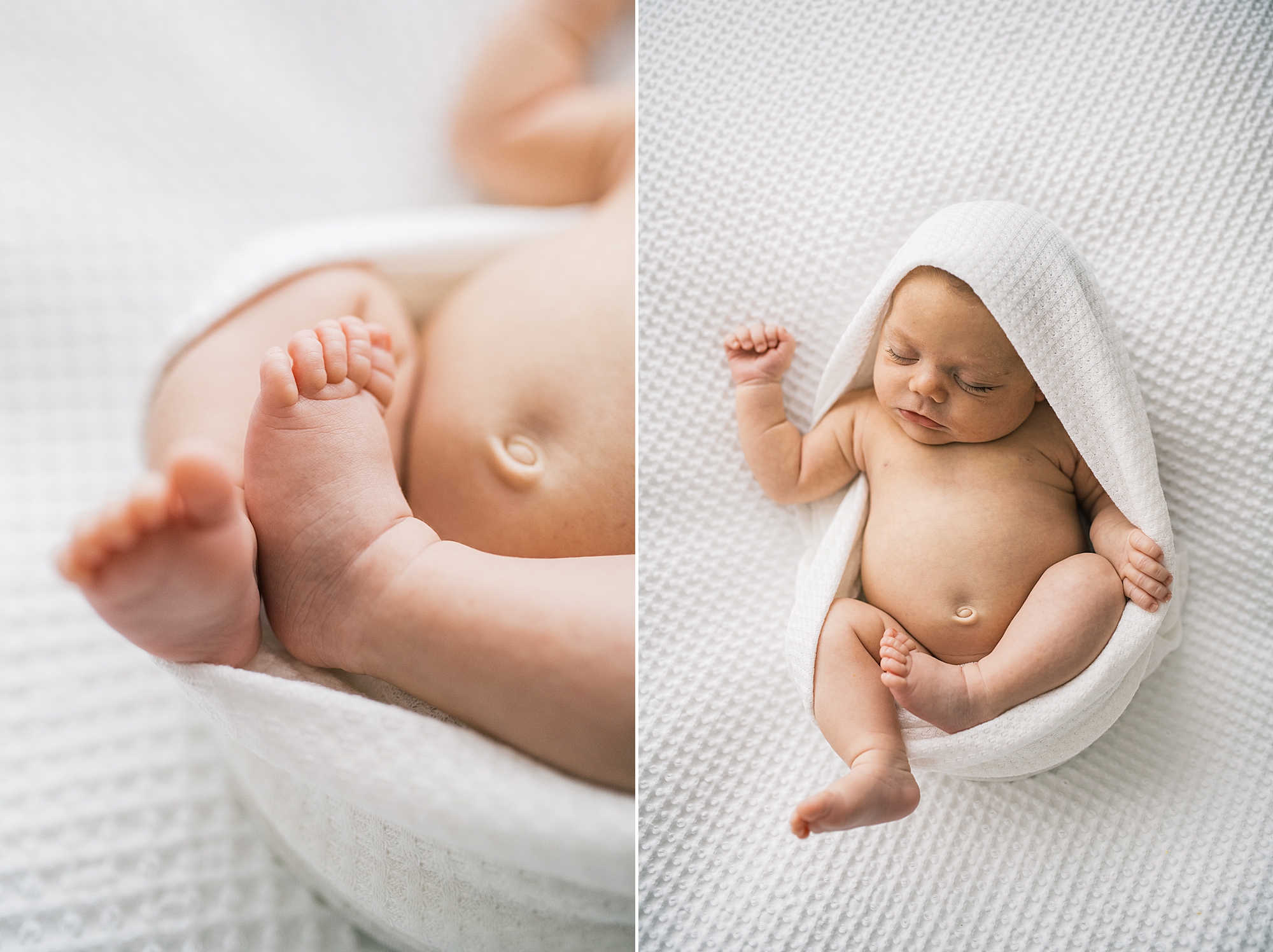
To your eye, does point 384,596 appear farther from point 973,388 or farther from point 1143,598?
point 1143,598

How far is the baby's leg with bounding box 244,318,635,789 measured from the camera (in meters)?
0.48

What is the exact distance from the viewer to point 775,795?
611 millimetres

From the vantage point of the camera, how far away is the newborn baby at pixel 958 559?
1.75 ft

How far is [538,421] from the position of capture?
584mm

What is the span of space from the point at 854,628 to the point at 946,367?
19 cm

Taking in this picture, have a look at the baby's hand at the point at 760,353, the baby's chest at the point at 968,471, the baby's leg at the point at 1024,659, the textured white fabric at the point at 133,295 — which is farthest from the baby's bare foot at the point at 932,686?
the textured white fabric at the point at 133,295

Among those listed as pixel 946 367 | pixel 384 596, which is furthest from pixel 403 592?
pixel 946 367

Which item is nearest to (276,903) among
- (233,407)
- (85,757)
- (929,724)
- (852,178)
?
(85,757)

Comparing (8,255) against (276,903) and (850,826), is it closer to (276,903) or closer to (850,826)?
(276,903)

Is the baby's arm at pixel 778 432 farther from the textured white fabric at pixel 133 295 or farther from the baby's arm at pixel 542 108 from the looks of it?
the textured white fabric at pixel 133 295

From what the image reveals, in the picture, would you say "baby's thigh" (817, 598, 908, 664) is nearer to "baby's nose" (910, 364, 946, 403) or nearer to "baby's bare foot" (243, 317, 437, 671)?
"baby's nose" (910, 364, 946, 403)

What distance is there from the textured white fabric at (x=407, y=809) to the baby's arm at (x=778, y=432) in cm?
28

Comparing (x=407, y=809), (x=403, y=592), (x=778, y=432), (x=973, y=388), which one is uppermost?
(x=973, y=388)

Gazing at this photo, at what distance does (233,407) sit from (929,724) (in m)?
0.57
